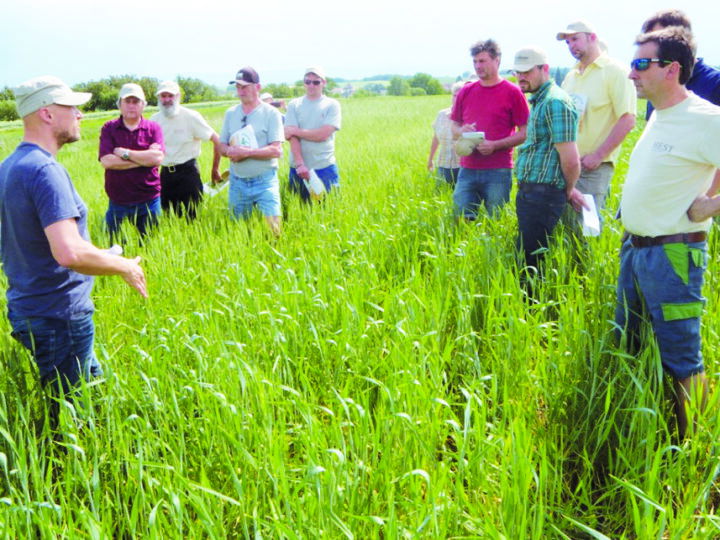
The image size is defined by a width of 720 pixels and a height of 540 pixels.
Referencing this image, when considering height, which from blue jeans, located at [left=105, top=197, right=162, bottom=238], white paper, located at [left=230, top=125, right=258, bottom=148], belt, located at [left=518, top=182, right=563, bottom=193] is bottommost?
blue jeans, located at [left=105, top=197, right=162, bottom=238]

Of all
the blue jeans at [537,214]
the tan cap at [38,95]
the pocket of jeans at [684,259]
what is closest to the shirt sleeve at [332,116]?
the blue jeans at [537,214]

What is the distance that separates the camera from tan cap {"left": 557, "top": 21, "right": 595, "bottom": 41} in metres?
4.32

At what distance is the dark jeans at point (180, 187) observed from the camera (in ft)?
19.9

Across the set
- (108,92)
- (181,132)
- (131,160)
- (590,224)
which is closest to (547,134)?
(590,224)

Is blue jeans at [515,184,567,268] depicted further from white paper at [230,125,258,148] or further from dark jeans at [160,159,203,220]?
dark jeans at [160,159,203,220]

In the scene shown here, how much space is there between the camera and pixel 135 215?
5336 millimetres

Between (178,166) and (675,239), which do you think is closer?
(675,239)

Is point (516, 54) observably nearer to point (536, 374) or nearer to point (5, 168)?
point (536, 374)

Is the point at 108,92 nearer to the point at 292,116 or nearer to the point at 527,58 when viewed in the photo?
the point at 292,116

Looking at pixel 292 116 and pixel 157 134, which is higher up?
pixel 292 116

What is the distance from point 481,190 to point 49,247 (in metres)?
3.36

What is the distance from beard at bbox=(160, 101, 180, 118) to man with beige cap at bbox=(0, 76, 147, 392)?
3182 mm

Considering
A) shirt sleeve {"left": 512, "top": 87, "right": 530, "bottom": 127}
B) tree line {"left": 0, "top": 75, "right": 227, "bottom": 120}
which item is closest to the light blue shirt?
shirt sleeve {"left": 512, "top": 87, "right": 530, "bottom": 127}

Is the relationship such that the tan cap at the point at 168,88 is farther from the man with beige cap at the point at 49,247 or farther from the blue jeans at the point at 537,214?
the blue jeans at the point at 537,214
